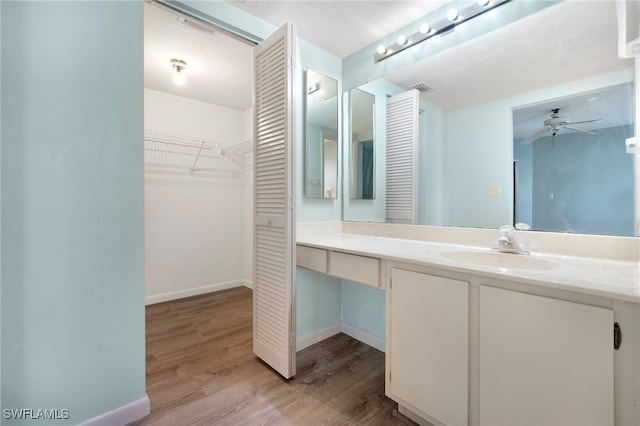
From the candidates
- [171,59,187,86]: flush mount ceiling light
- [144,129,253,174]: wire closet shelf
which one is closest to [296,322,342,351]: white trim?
[144,129,253,174]: wire closet shelf

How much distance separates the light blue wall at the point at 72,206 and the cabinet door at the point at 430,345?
4.29ft

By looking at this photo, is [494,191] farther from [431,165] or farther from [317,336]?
[317,336]

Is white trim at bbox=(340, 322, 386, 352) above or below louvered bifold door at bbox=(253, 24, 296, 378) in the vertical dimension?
below

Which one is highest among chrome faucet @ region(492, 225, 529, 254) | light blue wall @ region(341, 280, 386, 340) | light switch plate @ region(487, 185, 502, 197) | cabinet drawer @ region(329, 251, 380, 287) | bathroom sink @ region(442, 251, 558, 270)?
light switch plate @ region(487, 185, 502, 197)

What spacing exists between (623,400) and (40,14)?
254 cm

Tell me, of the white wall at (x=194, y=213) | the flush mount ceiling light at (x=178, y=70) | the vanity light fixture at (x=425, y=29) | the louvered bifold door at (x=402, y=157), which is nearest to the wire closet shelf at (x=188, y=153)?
the white wall at (x=194, y=213)

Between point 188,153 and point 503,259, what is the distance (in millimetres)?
3344

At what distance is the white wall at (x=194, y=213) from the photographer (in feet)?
10.1

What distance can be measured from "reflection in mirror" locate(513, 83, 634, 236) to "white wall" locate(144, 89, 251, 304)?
3.11 metres

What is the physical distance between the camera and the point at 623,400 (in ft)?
2.64

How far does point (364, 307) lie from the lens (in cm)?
222

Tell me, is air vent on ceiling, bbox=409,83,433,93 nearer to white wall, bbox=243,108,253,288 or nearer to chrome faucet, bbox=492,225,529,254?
chrome faucet, bbox=492,225,529,254

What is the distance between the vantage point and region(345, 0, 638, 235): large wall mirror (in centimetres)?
125

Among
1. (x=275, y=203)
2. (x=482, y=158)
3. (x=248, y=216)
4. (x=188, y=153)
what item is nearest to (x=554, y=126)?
(x=482, y=158)
